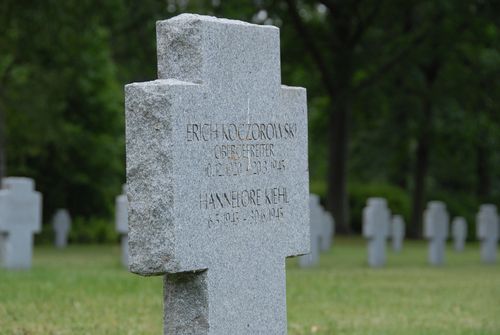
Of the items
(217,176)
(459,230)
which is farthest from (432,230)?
(217,176)

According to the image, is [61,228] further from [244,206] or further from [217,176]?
[217,176]

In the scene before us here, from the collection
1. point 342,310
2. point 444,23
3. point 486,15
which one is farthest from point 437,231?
point 342,310

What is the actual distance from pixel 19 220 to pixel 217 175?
10309 millimetres

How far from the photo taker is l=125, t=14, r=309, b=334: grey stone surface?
253 inches

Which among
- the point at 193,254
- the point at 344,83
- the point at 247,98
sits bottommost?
the point at 193,254

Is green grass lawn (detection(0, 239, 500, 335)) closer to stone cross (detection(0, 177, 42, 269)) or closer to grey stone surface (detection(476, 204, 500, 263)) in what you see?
stone cross (detection(0, 177, 42, 269))

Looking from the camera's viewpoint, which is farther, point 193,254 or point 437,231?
point 437,231

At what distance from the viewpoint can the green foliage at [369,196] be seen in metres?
38.2

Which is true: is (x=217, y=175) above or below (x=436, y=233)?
above

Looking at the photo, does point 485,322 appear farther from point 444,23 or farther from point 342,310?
point 444,23

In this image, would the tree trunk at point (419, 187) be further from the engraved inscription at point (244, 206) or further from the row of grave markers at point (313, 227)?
the engraved inscription at point (244, 206)

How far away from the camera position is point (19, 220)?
16516mm

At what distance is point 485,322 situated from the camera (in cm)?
1102

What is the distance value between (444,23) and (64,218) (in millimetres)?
11643
